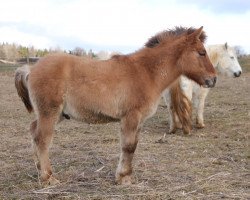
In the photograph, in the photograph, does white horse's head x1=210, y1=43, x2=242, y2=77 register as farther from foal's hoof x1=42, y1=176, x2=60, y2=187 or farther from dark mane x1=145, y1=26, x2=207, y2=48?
foal's hoof x1=42, y1=176, x2=60, y2=187

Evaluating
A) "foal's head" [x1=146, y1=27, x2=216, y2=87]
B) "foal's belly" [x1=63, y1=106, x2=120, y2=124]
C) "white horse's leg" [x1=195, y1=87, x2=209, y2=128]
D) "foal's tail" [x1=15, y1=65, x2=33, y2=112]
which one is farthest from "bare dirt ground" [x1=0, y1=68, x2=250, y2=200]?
"foal's head" [x1=146, y1=27, x2=216, y2=87]

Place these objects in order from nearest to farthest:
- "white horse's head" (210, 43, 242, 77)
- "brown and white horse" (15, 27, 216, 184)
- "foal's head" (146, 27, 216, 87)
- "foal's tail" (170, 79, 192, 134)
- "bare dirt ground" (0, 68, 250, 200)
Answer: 1. "bare dirt ground" (0, 68, 250, 200)
2. "brown and white horse" (15, 27, 216, 184)
3. "foal's head" (146, 27, 216, 87)
4. "foal's tail" (170, 79, 192, 134)
5. "white horse's head" (210, 43, 242, 77)

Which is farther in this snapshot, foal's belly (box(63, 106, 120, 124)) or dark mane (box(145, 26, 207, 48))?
Result: dark mane (box(145, 26, 207, 48))

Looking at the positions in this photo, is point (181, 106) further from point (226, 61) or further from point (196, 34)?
point (196, 34)

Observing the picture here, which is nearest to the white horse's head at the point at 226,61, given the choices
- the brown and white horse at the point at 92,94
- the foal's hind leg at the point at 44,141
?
the brown and white horse at the point at 92,94

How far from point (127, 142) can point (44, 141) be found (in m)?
1.09

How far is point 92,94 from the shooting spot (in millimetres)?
5758

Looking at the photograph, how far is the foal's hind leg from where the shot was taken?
225 inches

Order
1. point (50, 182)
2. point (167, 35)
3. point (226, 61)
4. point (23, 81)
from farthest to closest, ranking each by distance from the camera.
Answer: point (226, 61) → point (167, 35) → point (23, 81) → point (50, 182)

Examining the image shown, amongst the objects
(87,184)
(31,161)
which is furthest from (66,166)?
(87,184)

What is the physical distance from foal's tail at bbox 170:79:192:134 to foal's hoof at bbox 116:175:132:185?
422 cm

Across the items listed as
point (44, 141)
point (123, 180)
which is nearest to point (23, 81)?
point (44, 141)

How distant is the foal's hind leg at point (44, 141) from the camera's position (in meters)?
5.71

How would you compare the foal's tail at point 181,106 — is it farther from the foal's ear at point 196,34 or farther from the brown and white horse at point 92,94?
the brown and white horse at point 92,94
